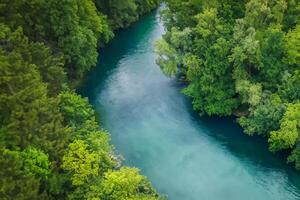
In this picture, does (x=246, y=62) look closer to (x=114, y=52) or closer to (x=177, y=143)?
(x=177, y=143)

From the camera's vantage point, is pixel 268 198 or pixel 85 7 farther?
pixel 85 7

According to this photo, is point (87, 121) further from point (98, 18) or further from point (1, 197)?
point (98, 18)

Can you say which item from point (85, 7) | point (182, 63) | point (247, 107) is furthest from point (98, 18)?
point (247, 107)

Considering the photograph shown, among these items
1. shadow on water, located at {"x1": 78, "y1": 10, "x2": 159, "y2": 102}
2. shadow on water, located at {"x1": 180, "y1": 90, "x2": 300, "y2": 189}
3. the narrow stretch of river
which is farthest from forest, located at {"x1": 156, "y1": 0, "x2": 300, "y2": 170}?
shadow on water, located at {"x1": 78, "y1": 10, "x2": 159, "y2": 102}

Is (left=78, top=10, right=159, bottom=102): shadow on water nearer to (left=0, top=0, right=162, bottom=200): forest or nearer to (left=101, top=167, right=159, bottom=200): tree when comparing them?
(left=0, top=0, right=162, bottom=200): forest

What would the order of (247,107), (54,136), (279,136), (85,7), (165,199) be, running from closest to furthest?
(54,136), (165,199), (279,136), (247,107), (85,7)

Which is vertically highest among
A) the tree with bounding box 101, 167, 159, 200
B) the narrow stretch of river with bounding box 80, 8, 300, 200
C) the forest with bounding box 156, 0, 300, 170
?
the forest with bounding box 156, 0, 300, 170

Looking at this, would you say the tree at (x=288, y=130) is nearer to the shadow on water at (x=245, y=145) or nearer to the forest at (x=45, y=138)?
the shadow on water at (x=245, y=145)
